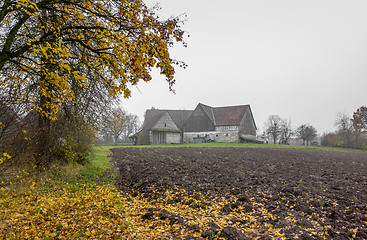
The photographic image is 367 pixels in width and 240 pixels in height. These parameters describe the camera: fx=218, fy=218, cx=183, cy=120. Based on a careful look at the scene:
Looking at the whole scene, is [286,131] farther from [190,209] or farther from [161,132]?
[190,209]

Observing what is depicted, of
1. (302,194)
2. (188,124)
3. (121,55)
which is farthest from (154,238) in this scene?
(188,124)

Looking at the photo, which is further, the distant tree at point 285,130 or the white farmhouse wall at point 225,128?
the distant tree at point 285,130

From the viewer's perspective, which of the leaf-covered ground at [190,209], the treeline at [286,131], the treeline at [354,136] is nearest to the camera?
the leaf-covered ground at [190,209]

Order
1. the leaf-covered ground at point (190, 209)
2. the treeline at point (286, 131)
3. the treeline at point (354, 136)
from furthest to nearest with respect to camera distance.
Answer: the treeline at point (286, 131) < the treeline at point (354, 136) < the leaf-covered ground at point (190, 209)

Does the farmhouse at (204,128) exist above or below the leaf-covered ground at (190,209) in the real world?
above

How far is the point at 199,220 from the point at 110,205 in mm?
2840

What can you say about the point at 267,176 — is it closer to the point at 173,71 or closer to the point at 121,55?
the point at 173,71

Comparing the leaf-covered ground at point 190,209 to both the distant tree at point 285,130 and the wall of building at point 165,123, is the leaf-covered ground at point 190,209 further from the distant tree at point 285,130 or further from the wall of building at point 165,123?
the distant tree at point 285,130

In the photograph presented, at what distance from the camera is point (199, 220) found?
5.48 m

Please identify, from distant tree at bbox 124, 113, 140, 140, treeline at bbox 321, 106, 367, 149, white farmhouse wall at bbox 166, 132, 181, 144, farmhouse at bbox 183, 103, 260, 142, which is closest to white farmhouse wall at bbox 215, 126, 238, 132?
farmhouse at bbox 183, 103, 260, 142

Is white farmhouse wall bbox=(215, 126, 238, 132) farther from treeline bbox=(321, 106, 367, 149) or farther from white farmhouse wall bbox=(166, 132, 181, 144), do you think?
treeline bbox=(321, 106, 367, 149)

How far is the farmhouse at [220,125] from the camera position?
139 feet

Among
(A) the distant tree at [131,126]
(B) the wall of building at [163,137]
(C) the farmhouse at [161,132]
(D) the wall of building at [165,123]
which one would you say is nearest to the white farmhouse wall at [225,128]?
(C) the farmhouse at [161,132]

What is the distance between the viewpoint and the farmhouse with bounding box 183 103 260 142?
42.3 meters
